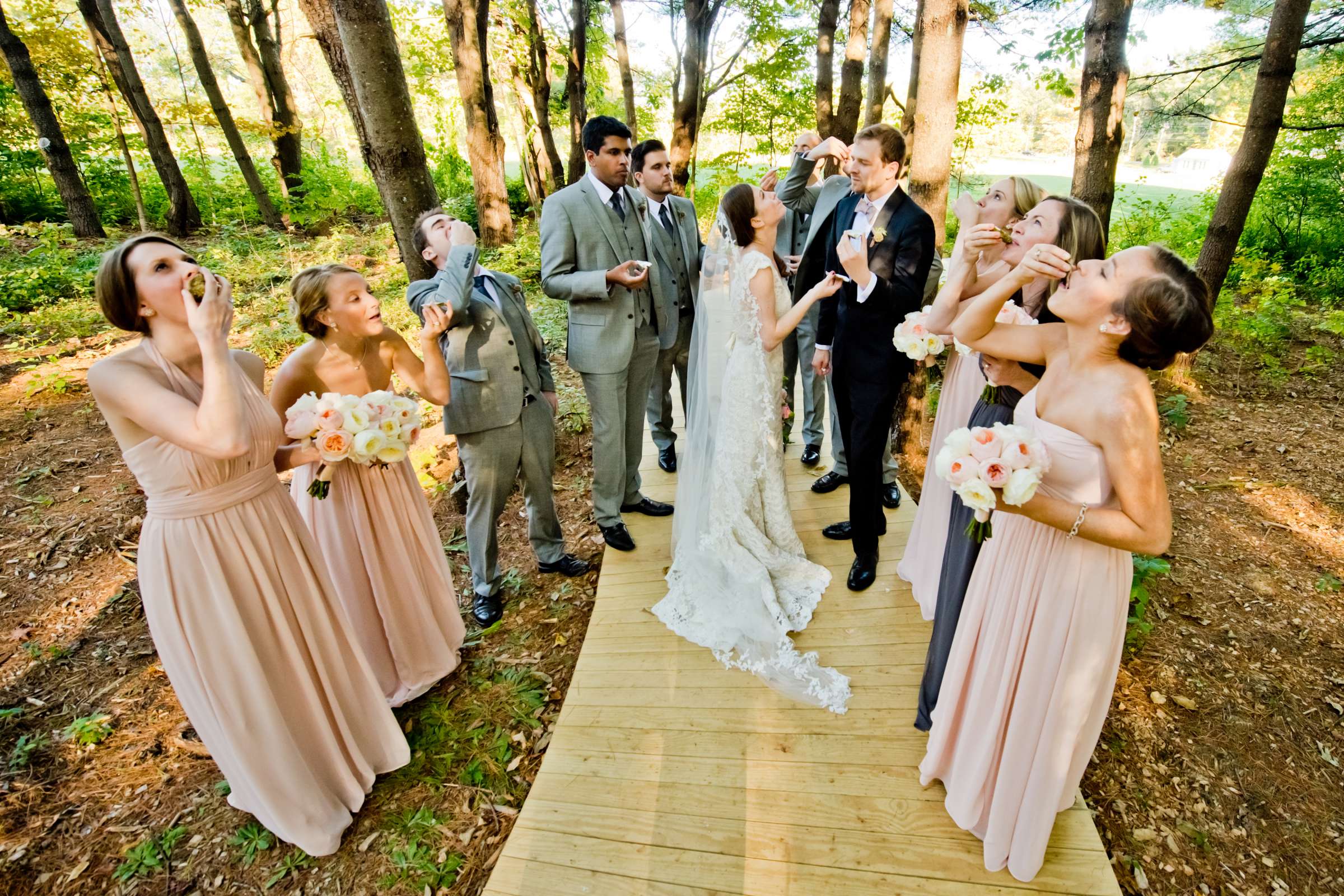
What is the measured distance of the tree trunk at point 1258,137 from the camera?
17.7ft

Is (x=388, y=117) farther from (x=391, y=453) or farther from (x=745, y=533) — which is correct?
(x=745, y=533)

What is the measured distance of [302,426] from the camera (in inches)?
92.2

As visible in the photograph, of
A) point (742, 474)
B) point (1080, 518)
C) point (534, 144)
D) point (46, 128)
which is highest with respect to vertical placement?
point (46, 128)

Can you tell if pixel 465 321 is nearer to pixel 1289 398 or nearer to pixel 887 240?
pixel 887 240

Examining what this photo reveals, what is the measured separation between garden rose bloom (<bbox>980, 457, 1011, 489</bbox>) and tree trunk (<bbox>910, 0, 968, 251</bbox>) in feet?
8.88

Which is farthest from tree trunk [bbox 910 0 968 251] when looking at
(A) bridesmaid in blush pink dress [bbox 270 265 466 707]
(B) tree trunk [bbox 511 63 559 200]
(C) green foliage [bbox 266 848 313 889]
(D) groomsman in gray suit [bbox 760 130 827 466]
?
(B) tree trunk [bbox 511 63 559 200]

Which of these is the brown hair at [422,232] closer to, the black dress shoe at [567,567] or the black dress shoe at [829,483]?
the black dress shoe at [567,567]

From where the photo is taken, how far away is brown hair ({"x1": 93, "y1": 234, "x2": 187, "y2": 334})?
6.42 ft

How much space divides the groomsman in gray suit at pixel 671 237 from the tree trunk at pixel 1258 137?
4.86 m

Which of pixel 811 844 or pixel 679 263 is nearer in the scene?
pixel 811 844

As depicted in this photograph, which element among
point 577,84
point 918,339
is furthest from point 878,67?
point 918,339

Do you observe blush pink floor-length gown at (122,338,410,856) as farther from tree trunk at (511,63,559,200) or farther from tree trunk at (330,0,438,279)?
tree trunk at (511,63,559,200)

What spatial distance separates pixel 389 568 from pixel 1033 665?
2688mm

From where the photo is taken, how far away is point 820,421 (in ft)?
17.0
